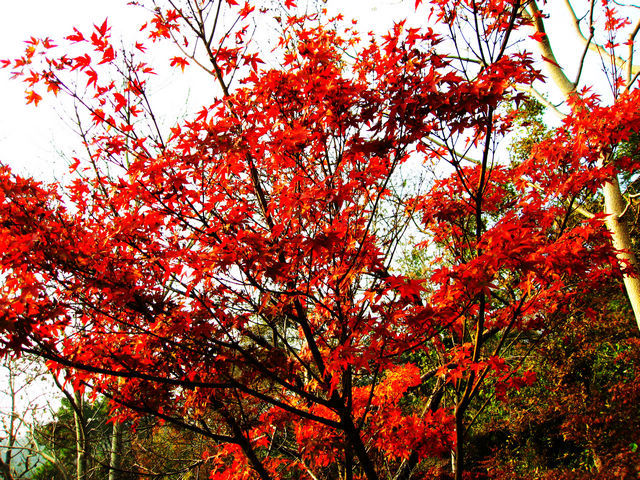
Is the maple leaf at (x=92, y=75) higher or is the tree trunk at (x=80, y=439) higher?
the maple leaf at (x=92, y=75)

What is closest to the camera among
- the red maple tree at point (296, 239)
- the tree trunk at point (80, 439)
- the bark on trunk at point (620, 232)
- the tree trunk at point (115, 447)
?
the red maple tree at point (296, 239)

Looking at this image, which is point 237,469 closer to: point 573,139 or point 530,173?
point 530,173

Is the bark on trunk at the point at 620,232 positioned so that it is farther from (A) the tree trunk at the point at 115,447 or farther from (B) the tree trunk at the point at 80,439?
(A) the tree trunk at the point at 115,447

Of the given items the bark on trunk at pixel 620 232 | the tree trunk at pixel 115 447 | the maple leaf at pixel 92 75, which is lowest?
the tree trunk at pixel 115 447

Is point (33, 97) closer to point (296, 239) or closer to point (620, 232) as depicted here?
point (296, 239)

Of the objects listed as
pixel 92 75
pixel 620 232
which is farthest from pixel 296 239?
pixel 620 232

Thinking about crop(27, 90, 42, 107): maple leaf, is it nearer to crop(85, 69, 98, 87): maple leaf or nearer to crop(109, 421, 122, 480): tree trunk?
crop(85, 69, 98, 87): maple leaf

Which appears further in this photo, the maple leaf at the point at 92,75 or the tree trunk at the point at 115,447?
the tree trunk at the point at 115,447

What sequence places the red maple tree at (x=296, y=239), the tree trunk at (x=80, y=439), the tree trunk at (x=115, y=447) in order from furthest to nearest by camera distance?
the tree trunk at (x=115, y=447), the tree trunk at (x=80, y=439), the red maple tree at (x=296, y=239)

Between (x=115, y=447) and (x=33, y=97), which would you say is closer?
(x=33, y=97)

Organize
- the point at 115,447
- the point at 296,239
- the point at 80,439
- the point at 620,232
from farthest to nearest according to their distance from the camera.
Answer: the point at 115,447
the point at 80,439
the point at 620,232
the point at 296,239

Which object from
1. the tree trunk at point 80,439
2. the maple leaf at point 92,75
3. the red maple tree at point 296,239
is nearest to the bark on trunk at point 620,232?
the red maple tree at point 296,239

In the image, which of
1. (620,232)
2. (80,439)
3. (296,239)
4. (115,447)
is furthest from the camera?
(115,447)

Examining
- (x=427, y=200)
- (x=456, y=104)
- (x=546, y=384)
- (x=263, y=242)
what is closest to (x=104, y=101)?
(x=263, y=242)
